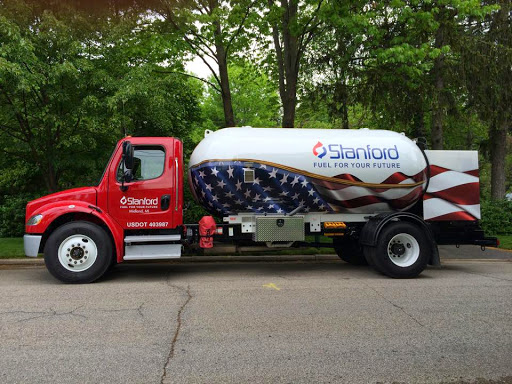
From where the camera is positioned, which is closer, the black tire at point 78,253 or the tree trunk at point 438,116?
the black tire at point 78,253

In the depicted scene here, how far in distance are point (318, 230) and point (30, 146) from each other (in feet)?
26.7

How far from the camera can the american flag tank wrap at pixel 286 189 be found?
8.12m

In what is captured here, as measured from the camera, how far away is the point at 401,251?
8398mm

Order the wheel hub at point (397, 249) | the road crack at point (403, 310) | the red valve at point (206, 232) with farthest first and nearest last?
the wheel hub at point (397, 249) → the red valve at point (206, 232) → the road crack at point (403, 310)

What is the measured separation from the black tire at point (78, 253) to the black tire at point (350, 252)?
4.93m

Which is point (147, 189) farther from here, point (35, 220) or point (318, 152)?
point (318, 152)

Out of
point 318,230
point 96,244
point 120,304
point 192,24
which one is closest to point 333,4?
point 192,24

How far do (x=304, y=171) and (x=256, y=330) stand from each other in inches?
160

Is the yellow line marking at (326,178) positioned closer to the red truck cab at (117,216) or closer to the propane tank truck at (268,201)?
the propane tank truck at (268,201)

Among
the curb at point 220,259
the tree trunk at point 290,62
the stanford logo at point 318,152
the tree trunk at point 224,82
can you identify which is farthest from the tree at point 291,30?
the stanford logo at point 318,152

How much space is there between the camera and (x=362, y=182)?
8500 mm

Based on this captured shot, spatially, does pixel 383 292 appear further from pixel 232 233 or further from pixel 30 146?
pixel 30 146

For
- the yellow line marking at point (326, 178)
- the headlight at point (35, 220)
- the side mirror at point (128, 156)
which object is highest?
the side mirror at point (128, 156)

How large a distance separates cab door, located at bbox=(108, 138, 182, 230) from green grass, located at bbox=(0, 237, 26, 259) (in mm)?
4011
